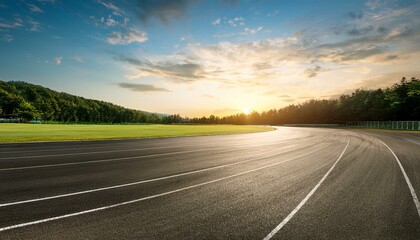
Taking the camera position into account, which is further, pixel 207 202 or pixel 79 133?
pixel 79 133

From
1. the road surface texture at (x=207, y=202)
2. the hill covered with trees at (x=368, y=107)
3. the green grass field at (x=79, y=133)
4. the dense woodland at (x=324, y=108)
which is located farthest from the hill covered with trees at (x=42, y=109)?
the road surface texture at (x=207, y=202)

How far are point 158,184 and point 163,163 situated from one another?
161 inches

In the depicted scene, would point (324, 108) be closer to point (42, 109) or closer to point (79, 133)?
point (79, 133)

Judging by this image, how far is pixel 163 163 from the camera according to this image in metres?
11.9

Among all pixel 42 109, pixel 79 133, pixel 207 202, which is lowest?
pixel 79 133

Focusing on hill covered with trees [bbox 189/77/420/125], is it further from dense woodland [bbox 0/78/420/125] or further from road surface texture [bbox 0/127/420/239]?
road surface texture [bbox 0/127/420/239]

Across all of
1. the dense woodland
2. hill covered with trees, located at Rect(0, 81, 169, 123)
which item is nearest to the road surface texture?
the dense woodland

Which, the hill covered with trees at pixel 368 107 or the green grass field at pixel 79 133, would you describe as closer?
the green grass field at pixel 79 133

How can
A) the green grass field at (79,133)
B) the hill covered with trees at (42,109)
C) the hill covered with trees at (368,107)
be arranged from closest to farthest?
the green grass field at (79,133), the hill covered with trees at (368,107), the hill covered with trees at (42,109)

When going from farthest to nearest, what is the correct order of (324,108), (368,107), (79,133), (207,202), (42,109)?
(42,109) → (324,108) → (368,107) → (79,133) → (207,202)

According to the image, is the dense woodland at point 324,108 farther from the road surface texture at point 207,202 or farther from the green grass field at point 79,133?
the road surface texture at point 207,202

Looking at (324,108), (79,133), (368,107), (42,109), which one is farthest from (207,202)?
(42,109)

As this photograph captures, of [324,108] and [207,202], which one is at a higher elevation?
[324,108]

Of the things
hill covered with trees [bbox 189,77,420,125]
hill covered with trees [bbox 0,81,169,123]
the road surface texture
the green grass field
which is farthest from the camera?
hill covered with trees [bbox 0,81,169,123]
